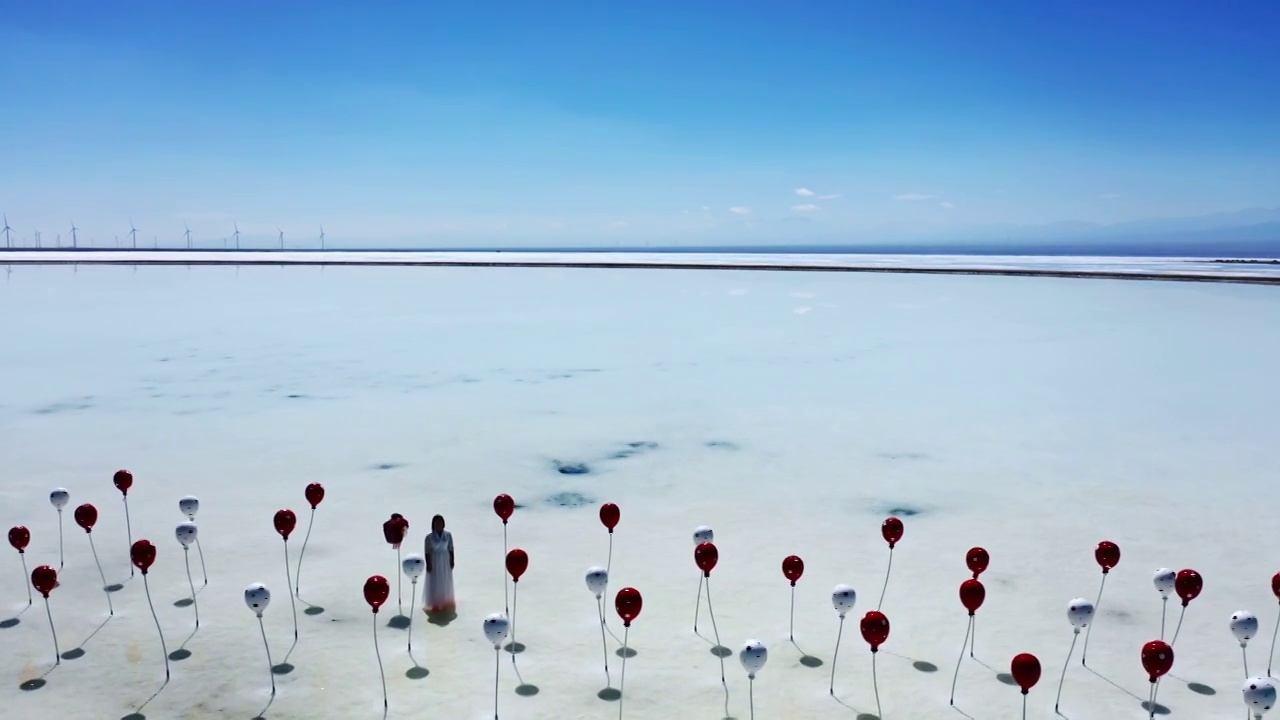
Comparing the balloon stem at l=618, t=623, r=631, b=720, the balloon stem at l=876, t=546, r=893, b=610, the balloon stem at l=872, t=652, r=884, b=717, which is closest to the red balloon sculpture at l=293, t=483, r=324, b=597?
the balloon stem at l=618, t=623, r=631, b=720

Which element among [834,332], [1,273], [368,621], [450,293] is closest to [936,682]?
[368,621]

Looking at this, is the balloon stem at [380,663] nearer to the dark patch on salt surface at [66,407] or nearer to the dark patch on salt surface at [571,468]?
the dark patch on salt surface at [571,468]

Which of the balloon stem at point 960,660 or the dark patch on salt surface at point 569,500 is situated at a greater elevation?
the dark patch on salt surface at point 569,500

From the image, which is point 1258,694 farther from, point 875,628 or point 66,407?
point 66,407

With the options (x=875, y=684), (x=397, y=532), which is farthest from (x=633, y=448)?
(x=875, y=684)

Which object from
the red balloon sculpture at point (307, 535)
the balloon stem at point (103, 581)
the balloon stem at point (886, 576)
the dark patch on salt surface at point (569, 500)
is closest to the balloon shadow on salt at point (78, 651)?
the balloon stem at point (103, 581)

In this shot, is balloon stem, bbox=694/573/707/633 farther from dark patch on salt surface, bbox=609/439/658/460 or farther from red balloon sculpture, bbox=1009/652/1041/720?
dark patch on salt surface, bbox=609/439/658/460

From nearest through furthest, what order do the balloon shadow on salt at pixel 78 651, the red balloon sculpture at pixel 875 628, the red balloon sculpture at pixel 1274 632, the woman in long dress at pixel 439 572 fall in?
the red balloon sculpture at pixel 875 628, the red balloon sculpture at pixel 1274 632, the balloon shadow on salt at pixel 78 651, the woman in long dress at pixel 439 572
